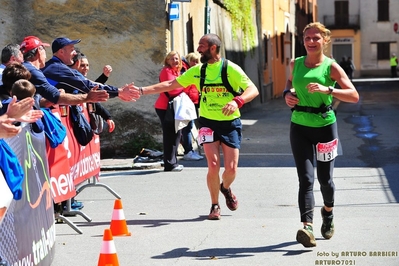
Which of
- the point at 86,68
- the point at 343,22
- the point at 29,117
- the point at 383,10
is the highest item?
the point at 29,117

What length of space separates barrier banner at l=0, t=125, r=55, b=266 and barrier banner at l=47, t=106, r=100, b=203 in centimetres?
175

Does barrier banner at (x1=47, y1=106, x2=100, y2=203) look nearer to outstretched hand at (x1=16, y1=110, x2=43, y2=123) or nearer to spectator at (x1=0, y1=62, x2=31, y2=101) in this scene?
spectator at (x1=0, y1=62, x2=31, y2=101)

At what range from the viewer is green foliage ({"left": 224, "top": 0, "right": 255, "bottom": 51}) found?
2866 cm

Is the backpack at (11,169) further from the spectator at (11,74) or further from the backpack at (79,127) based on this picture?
the backpack at (79,127)

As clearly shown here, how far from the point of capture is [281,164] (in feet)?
50.2

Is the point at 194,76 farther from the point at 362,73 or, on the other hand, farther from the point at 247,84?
the point at 362,73

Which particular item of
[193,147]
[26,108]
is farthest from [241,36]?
[26,108]

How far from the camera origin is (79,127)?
34.0ft

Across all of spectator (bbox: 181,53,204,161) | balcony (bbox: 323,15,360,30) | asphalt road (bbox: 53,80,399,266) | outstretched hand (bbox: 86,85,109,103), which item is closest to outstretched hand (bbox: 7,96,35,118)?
asphalt road (bbox: 53,80,399,266)

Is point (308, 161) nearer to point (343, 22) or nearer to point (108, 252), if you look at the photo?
point (108, 252)

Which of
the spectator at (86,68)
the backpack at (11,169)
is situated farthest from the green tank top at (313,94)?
the spectator at (86,68)

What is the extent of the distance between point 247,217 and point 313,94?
7.52 ft

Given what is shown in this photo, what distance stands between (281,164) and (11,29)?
5400mm

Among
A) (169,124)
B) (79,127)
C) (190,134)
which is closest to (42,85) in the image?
(79,127)
